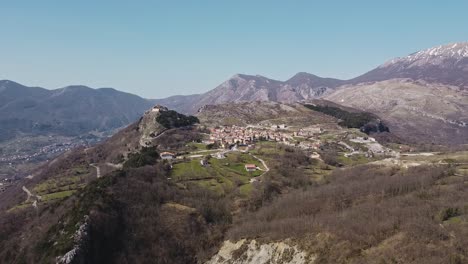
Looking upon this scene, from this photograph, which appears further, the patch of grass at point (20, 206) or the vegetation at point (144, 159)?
the vegetation at point (144, 159)

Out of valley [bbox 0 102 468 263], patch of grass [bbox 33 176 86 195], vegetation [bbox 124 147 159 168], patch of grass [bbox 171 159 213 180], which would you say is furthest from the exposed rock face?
patch of grass [bbox 33 176 86 195]

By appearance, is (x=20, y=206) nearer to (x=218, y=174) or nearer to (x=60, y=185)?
(x=60, y=185)

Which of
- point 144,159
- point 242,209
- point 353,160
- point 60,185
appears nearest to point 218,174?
point 242,209

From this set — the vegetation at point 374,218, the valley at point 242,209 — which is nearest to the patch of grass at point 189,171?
the valley at point 242,209

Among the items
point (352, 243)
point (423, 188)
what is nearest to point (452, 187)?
point (423, 188)

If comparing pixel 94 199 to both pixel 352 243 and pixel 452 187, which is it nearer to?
pixel 352 243

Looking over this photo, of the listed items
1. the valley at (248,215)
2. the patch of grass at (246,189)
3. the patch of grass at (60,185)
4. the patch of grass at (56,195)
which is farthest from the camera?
the patch of grass at (60,185)

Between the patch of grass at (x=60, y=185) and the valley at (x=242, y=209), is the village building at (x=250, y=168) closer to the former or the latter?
the valley at (x=242, y=209)

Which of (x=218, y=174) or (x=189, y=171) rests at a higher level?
(x=189, y=171)
